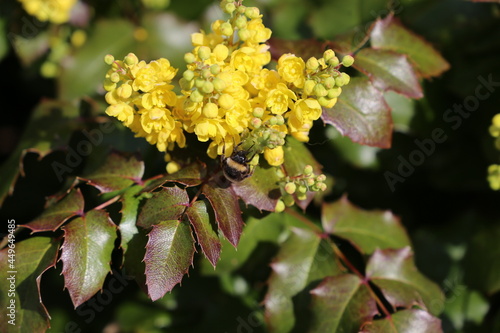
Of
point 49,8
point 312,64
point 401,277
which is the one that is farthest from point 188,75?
point 49,8

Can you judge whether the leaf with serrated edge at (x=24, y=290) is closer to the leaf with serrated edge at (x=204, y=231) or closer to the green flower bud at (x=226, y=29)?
the leaf with serrated edge at (x=204, y=231)

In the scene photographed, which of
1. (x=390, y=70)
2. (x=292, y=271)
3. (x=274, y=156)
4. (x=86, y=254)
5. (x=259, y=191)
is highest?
(x=390, y=70)

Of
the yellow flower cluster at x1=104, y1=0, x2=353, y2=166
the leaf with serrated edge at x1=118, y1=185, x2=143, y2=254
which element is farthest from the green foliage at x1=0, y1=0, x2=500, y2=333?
the yellow flower cluster at x1=104, y1=0, x2=353, y2=166

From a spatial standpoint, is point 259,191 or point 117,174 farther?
point 117,174

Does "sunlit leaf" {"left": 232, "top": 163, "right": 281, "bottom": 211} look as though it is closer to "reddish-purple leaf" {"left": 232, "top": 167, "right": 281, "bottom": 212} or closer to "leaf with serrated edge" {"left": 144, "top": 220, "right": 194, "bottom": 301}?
"reddish-purple leaf" {"left": 232, "top": 167, "right": 281, "bottom": 212}

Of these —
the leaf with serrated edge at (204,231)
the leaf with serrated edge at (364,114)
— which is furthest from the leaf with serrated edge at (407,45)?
the leaf with serrated edge at (204,231)

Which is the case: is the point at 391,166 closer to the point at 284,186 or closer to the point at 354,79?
the point at 354,79

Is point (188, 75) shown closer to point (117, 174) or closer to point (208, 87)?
point (208, 87)
